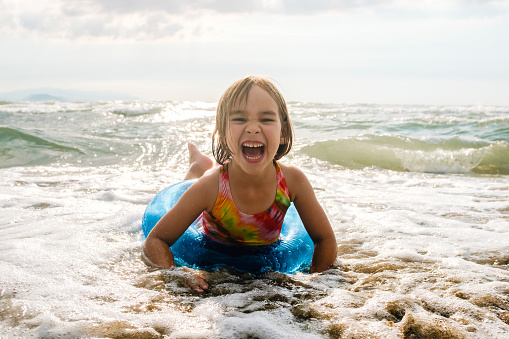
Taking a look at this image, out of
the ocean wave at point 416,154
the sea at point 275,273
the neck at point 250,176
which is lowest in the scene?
the sea at point 275,273

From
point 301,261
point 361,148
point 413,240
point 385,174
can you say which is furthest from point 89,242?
point 361,148

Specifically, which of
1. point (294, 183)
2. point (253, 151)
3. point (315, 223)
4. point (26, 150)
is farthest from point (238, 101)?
point (26, 150)

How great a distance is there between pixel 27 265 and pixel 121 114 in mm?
12784

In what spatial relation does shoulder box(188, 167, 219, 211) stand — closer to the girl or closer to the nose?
the girl

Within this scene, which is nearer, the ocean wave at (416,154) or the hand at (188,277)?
the hand at (188,277)

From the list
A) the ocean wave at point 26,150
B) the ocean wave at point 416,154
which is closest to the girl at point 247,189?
the ocean wave at point 416,154

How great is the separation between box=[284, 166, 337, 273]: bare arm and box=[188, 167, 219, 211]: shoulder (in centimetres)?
48

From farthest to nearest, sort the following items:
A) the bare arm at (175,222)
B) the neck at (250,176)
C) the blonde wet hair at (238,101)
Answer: the neck at (250,176), the bare arm at (175,222), the blonde wet hair at (238,101)

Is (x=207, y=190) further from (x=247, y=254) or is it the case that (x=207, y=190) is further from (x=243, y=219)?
(x=247, y=254)

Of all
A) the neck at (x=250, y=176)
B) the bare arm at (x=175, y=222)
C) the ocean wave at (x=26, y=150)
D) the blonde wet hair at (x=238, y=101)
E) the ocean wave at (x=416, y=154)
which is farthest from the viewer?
the ocean wave at (x=416, y=154)

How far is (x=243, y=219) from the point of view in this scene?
2977mm

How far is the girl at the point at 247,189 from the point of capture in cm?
269

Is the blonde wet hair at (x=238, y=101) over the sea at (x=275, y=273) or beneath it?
over

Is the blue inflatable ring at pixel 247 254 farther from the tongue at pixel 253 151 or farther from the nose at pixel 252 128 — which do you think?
the nose at pixel 252 128
